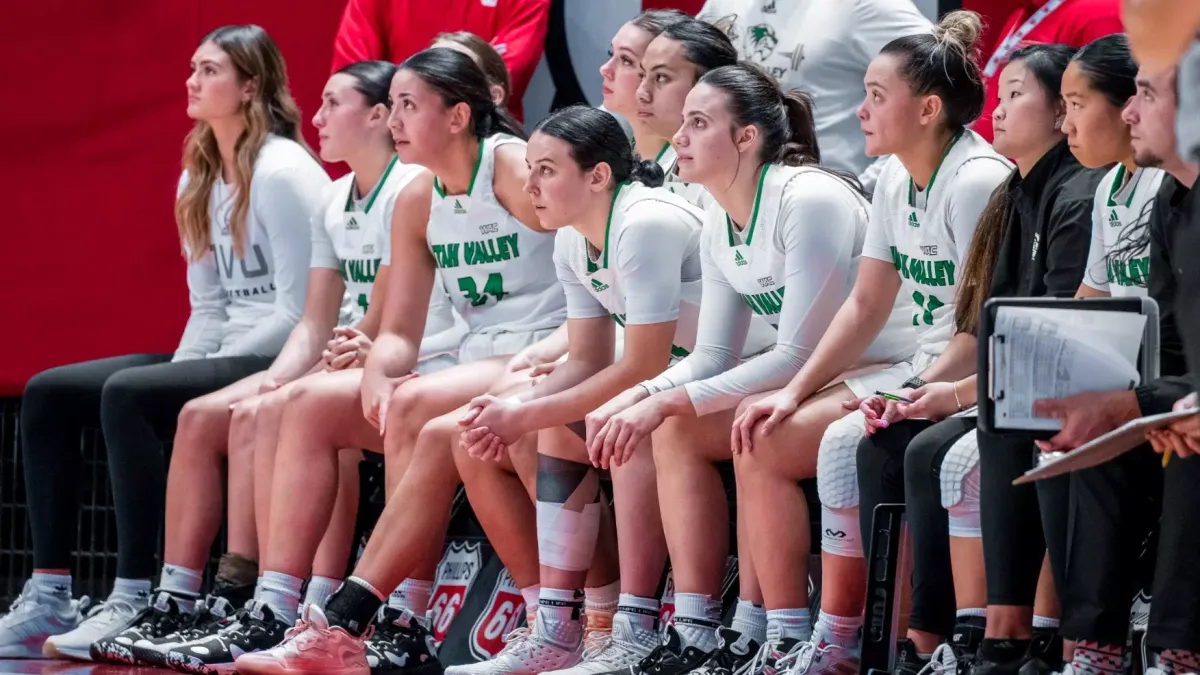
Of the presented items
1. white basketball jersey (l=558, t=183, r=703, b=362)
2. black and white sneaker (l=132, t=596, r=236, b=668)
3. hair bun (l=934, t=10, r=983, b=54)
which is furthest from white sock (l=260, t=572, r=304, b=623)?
hair bun (l=934, t=10, r=983, b=54)

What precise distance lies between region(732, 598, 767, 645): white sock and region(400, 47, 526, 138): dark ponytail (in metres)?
1.40

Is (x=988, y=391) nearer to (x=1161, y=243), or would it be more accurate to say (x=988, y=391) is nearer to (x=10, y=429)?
(x=1161, y=243)

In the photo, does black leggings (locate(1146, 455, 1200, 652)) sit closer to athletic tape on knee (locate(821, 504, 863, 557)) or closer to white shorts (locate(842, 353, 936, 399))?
athletic tape on knee (locate(821, 504, 863, 557))

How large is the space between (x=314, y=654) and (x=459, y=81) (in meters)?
1.37

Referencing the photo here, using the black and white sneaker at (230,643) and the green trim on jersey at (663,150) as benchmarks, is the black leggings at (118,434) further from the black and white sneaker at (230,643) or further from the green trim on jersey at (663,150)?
the green trim on jersey at (663,150)

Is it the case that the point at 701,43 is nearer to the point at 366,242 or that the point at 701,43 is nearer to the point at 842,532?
the point at 366,242

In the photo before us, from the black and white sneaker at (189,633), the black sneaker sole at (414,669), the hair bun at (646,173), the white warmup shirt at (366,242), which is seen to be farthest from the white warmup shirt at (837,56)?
the black and white sneaker at (189,633)

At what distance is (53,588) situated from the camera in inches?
164

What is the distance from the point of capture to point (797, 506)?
2.90 metres

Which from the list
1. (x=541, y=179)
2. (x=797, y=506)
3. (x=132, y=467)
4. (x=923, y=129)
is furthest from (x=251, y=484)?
(x=923, y=129)

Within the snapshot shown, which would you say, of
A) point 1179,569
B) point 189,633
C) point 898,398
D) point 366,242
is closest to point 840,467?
point 898,398

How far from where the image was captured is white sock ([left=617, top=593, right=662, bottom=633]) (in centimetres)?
318

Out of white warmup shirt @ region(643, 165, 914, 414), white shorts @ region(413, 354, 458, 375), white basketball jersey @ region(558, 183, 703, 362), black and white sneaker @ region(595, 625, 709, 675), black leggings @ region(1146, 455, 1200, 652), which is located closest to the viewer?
black leggings @ region(1146, 455, 1200, 652)

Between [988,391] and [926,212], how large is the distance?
992 millimetres
